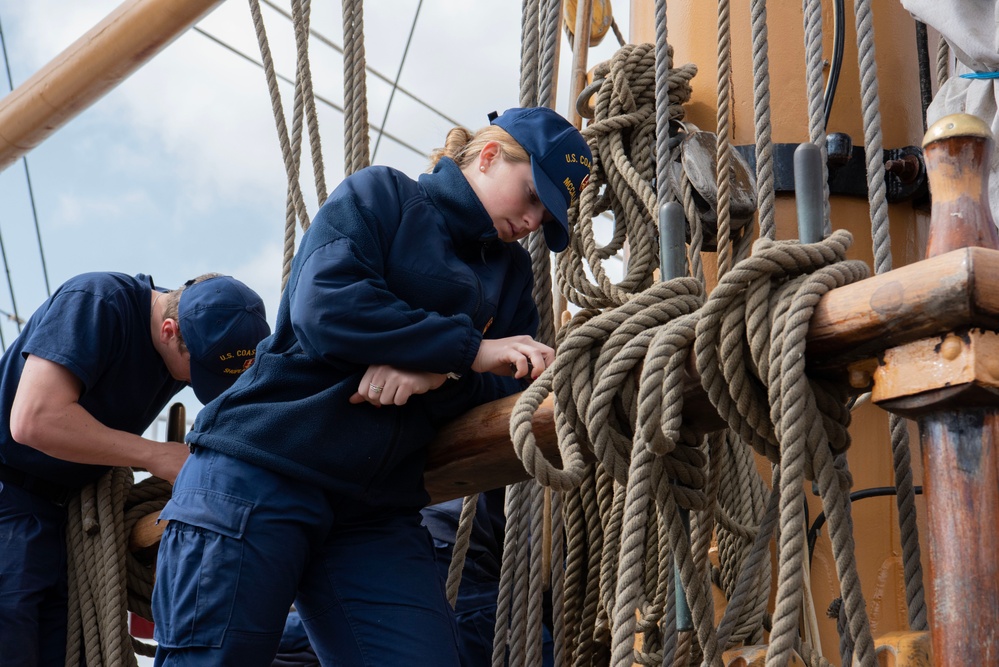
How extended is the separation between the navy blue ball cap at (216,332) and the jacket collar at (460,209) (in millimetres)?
669

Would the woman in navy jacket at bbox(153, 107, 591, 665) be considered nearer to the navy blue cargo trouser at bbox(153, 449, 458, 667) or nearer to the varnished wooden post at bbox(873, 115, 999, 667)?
the navy blue cargo trouser at bbox(153, 449, 458, 667)

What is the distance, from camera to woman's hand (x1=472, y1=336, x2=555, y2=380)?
6.23 ft

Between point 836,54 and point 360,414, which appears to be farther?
point 836,54

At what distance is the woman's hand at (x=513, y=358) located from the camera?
1897 mm

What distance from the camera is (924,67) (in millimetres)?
2971

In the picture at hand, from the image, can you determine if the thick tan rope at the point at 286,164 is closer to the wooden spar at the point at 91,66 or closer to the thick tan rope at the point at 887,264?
the wooden spar at the point at 91,66

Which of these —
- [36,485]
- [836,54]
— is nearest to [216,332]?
[36,485]

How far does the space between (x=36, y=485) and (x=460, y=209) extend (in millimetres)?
1247

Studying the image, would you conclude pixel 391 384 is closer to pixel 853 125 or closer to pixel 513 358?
pixel 513 358

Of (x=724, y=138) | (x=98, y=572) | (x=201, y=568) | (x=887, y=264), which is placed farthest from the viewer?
(x=98, y=572)

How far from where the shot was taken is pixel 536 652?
7.65ft

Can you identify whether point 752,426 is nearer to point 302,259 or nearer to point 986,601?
point 986,601

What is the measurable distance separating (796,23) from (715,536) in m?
1.21

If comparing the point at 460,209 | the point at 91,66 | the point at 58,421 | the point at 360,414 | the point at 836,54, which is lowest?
the point at 360,414
